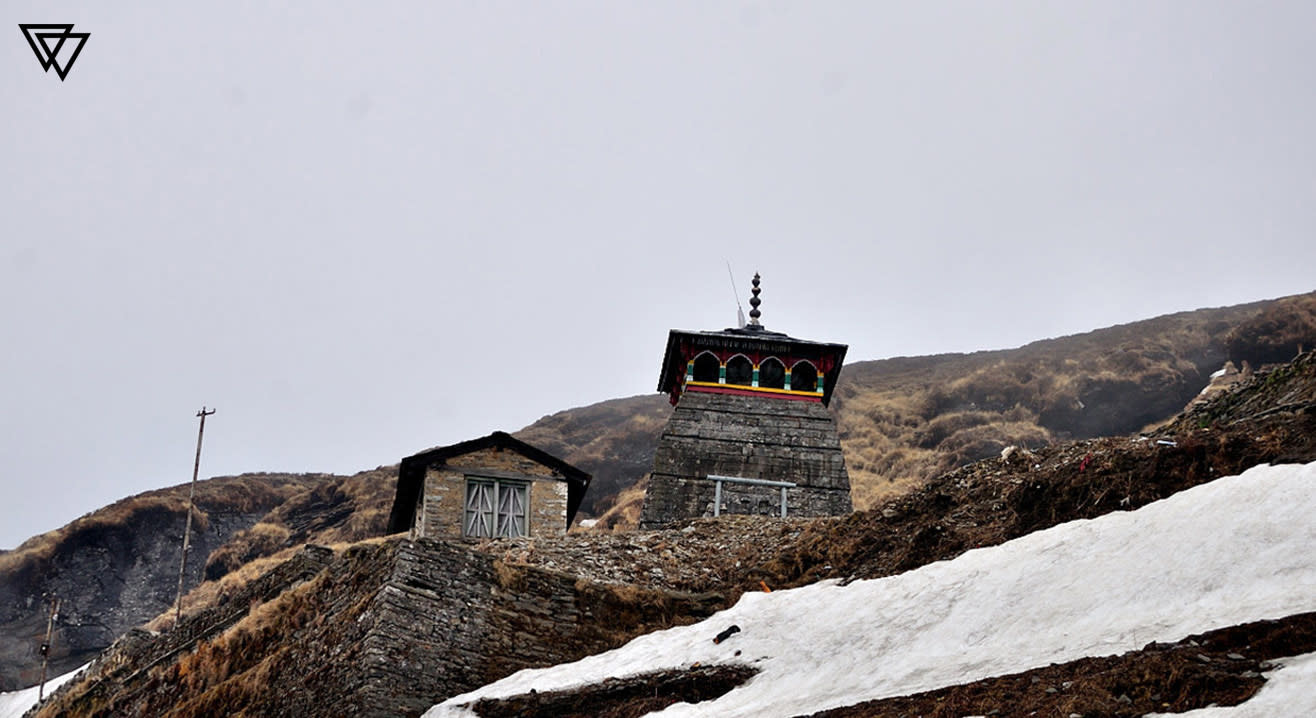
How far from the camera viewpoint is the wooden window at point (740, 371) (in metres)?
34.5

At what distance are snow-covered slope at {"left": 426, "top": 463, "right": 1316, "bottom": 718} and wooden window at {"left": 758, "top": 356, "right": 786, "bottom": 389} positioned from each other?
55.4 ft

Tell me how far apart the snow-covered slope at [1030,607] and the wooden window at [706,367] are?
663 inches

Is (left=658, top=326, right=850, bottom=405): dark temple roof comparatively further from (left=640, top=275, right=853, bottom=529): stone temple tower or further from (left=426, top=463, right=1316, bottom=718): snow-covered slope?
(left=426, top=463, right=1316, bottom=718): snow-covered slope

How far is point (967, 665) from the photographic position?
1284cm

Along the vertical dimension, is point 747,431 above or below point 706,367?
below

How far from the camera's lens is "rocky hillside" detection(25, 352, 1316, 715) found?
16266mm

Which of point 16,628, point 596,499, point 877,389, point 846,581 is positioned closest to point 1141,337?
point 877,389

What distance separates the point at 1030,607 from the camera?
45.0ft

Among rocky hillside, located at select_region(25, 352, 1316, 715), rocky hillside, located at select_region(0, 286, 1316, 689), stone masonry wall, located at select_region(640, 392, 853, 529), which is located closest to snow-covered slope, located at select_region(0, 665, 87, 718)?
rocky hillside, located at select_region(0, 286, 1316, 689)

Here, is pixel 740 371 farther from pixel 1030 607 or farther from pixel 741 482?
pixel 1030 607

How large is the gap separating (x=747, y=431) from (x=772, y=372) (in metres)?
2.35

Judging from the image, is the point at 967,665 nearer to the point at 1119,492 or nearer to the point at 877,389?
the point at 1119,492

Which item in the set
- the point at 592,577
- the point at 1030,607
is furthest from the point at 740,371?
the point at 1030,607

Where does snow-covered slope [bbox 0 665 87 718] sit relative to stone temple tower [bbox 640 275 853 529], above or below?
below
